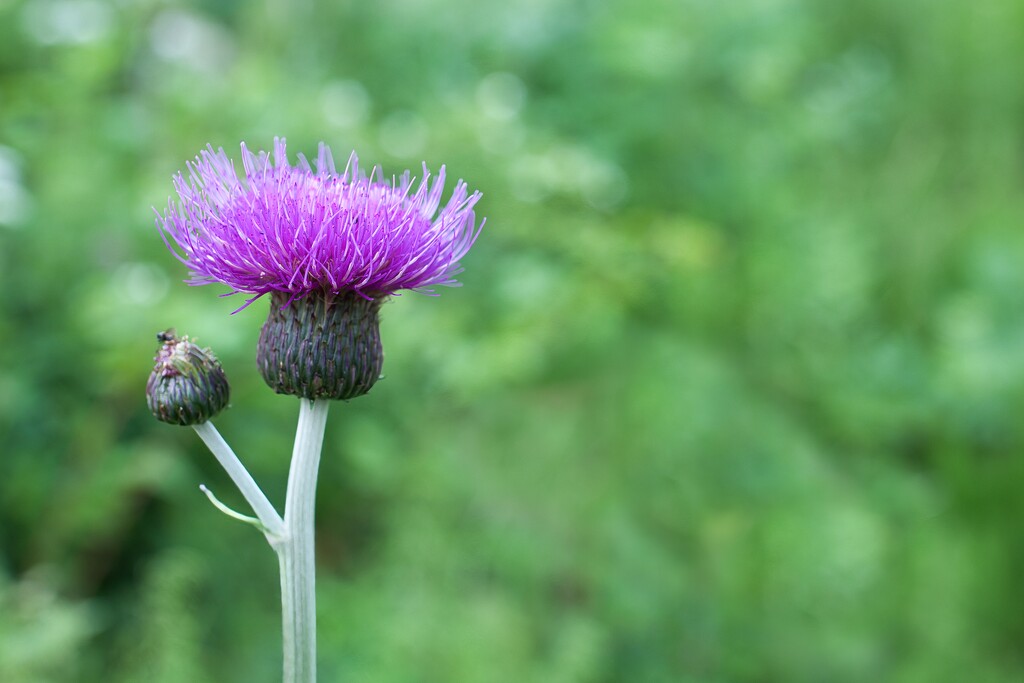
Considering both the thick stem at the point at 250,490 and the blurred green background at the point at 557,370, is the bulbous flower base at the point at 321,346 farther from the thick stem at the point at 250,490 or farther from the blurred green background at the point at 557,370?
the blurred green background at the point at 557,370

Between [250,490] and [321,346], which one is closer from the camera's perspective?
[250,490]

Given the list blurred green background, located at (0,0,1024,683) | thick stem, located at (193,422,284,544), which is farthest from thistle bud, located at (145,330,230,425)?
blurred green background, located at (0,0,1024,683)

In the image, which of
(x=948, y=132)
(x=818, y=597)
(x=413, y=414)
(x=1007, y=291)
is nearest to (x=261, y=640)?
(x=413, y=414)

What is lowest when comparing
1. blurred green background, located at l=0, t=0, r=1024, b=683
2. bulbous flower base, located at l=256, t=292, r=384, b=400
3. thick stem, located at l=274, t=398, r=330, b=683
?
thick stem, located at l=274, t=398, r=330, b=683

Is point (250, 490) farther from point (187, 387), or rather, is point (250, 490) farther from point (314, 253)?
point (314, 253)

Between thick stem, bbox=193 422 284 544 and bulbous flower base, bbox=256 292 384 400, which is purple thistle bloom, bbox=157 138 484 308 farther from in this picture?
thick stem, bbox=193 422 284 544

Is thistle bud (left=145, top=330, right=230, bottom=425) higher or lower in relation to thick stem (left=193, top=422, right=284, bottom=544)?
higher

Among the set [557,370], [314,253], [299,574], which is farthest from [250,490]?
[557,370]
